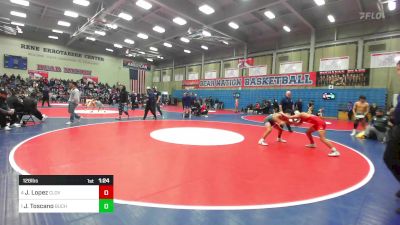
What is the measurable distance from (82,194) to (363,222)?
8.93 feet

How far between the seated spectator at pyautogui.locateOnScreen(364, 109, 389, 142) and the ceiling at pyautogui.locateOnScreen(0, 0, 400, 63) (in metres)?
8.72

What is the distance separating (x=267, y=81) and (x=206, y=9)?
8.73 metres

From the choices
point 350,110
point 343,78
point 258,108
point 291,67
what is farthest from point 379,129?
point 291,67

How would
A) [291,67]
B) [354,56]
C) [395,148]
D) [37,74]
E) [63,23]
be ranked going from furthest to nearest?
[37,74] → [63,23] → [291,67] → [354,56] → [395,148]

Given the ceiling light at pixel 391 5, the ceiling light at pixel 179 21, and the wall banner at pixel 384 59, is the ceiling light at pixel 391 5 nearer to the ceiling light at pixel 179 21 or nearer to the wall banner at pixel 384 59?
the wall banner at pixel 384 59

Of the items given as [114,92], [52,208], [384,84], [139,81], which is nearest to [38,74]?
[114,92]

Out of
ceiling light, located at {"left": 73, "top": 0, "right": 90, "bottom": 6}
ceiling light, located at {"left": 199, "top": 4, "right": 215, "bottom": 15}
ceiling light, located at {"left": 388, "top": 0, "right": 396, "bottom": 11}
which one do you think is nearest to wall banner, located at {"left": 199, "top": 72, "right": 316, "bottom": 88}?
ceiling light, located at {"left": 388, "top": 0, "right": 396, "bottom": 11}

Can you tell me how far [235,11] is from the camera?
15.4 meters

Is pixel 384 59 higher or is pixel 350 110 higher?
pixel 384 59

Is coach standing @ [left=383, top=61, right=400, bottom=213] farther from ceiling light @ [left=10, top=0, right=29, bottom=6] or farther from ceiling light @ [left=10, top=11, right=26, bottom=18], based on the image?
ceiling light @ [left=10, top=11, right=26, bottom=18]

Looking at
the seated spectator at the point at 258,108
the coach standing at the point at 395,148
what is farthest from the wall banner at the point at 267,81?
the coach standing at the point at 395,148

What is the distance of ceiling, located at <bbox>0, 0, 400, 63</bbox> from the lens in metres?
14.6
